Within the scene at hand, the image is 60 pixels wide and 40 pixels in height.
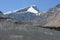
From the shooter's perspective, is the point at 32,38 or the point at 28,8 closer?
the point at 32,38

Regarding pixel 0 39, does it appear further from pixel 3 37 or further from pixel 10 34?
pixel 10 34

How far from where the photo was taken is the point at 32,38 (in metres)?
2.72

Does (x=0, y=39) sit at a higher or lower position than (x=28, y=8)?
lower

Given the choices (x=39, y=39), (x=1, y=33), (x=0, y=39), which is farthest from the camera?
(x=1, y=33)

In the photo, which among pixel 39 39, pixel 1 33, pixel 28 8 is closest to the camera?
pixel 39 39

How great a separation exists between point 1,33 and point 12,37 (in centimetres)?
32

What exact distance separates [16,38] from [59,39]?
716mm

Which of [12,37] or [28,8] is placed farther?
[28,8]

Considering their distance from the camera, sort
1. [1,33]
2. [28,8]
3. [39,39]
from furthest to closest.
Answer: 1. [28,8]
2. [1,33]
3. [39,39]

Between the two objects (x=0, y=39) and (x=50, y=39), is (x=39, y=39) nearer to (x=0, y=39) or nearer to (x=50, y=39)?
(x=50, y=39)

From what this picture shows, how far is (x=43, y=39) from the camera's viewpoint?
2.75 m

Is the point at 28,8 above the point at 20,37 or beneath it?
above

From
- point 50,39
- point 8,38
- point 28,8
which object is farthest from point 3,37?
point 28,8

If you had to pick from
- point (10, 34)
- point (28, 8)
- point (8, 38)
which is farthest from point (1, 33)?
point (28, 8)
